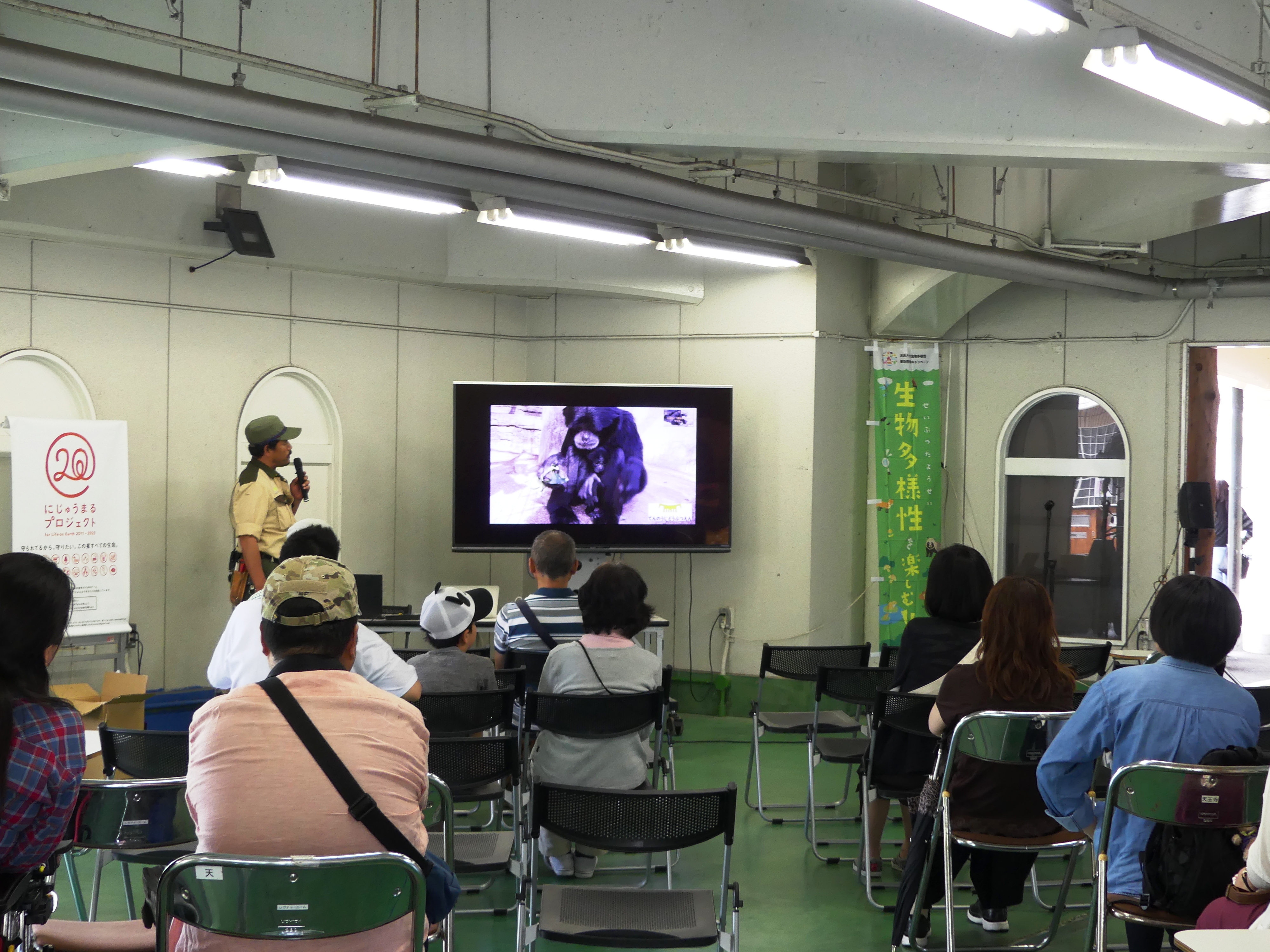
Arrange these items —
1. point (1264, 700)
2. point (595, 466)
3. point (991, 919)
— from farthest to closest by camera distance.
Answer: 1. point (595, 466)
2. point (1264, 700)
3. point (991, 919)

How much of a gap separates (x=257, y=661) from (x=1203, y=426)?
7.16m

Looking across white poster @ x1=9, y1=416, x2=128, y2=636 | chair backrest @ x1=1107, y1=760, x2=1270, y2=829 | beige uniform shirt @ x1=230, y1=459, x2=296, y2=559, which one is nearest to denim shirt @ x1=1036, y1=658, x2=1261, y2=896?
chair backrest @ x1=1107, y1=760, x2=1270, y2=829

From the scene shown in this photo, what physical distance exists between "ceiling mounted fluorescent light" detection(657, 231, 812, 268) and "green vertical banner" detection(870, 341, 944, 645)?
3.91ft

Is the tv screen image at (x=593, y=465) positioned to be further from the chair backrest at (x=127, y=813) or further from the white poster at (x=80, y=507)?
the chair backrest at (x=127, y=813)

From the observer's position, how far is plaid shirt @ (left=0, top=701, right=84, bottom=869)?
7.61 ft

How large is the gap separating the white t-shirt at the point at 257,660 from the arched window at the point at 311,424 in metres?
3.79

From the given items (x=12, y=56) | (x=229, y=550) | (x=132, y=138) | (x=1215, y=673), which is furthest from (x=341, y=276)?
(x=1215, y=673)

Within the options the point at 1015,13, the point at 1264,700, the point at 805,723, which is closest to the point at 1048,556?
the point at 805,723

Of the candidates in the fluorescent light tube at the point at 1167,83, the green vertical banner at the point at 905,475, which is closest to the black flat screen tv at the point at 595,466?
the green vertical banner at the point at 905,475

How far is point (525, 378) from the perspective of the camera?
343 inches

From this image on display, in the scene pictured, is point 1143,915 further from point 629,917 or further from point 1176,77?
point 1176,77

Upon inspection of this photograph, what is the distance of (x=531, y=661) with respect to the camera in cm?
489

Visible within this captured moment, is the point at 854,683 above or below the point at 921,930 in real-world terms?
above

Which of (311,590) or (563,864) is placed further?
(563,864)
